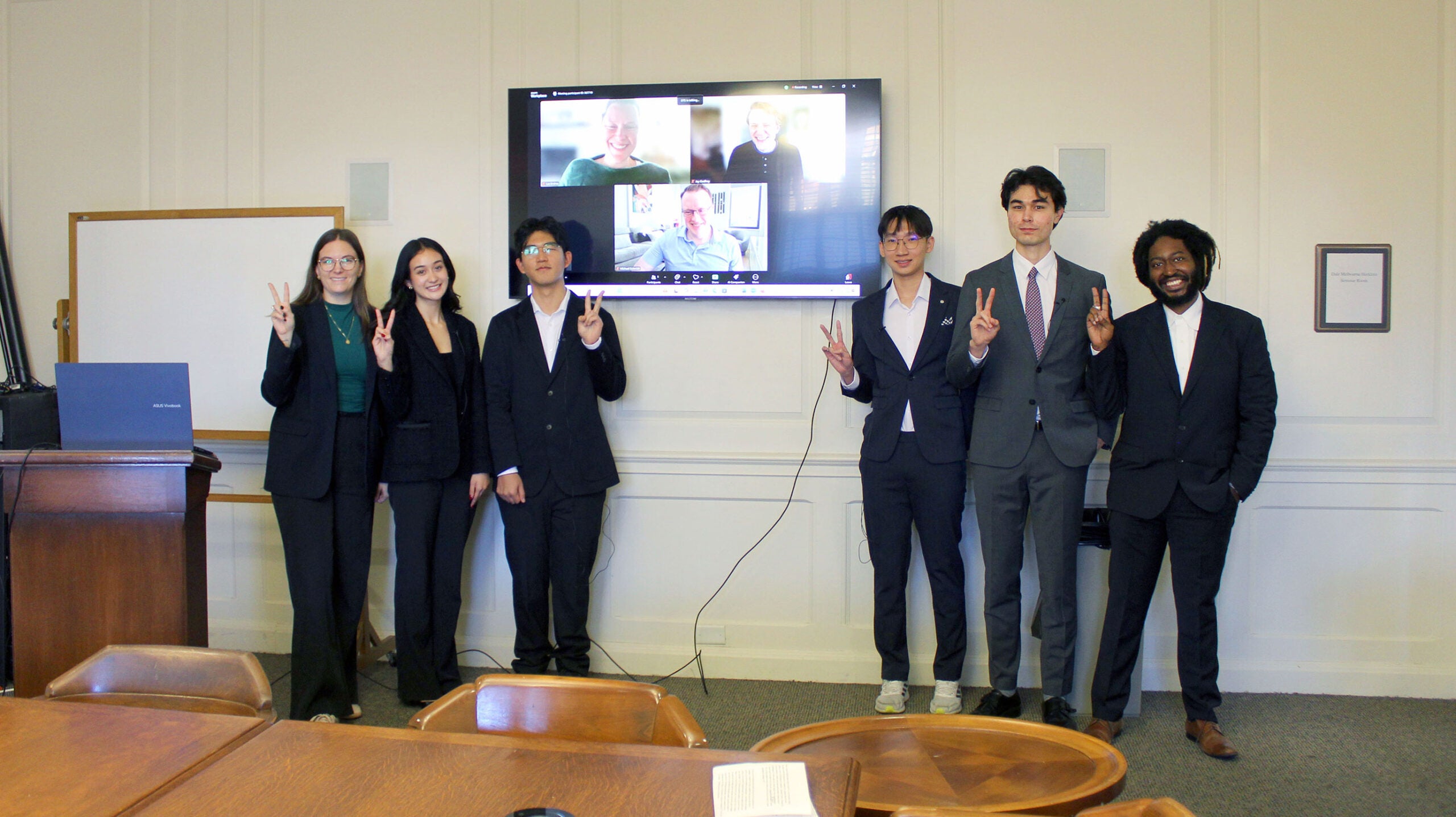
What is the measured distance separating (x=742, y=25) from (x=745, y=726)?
2844 mm

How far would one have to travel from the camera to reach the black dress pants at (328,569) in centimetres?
332

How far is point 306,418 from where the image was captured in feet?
10.9

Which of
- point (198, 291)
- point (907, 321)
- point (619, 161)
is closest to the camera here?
point (907, 321)

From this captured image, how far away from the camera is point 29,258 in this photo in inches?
174

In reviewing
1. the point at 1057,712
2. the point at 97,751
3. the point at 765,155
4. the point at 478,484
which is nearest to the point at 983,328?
the point at 765,155

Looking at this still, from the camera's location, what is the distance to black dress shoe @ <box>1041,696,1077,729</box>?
338 cm

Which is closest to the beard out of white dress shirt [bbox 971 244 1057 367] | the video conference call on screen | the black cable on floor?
white dress shirt [bbox 971 244 1057 367]

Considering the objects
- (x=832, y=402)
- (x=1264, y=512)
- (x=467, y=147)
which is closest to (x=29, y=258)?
(x=467, y=147)

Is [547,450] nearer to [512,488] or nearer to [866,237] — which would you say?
[512,488]

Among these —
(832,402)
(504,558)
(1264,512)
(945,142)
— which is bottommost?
(504,558)

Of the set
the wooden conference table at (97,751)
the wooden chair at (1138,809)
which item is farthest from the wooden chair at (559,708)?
Answer: the wooden chair at (1138,809)

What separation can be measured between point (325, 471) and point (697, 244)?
1.71 m

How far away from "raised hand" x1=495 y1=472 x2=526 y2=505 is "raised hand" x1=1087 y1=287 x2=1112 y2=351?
85.9 inches

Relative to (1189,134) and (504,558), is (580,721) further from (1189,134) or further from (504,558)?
(1189,134)
